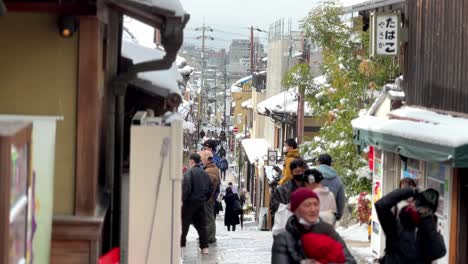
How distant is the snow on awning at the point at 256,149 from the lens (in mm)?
49275

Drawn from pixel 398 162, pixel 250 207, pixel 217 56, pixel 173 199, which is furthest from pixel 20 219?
pixel 217 56

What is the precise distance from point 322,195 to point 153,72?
298cm

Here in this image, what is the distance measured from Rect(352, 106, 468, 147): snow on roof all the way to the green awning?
45mm

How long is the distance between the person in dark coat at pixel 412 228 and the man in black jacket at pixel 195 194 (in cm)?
671

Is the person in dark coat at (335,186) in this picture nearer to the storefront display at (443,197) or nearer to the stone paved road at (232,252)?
the storefront display at (443,197)

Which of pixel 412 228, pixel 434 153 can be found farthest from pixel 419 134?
pixel 412 228

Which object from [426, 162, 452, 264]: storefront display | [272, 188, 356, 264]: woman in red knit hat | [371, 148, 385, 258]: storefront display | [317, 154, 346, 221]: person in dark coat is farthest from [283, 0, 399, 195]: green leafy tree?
[272, 188, 356, 264]: woman in red knit hat

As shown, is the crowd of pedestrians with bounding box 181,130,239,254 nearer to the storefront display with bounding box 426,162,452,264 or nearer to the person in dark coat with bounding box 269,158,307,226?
the storefront display with bounding box 426,162,452,264

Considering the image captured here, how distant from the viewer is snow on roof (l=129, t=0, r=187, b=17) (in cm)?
836

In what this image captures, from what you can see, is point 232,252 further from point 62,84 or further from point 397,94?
point 62,84

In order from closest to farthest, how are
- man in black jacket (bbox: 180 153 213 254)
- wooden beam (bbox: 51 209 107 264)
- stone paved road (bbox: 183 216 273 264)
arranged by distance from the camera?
wooden beam (bbox: 51 209 107 264), man in black jacket (bbox: 180 153 213 254), stone paved road (bbox: 183 216 273 264)

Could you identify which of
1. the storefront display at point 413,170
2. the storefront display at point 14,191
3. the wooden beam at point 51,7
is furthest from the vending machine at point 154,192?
the storefront display at point 413,170

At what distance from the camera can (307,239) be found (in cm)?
713

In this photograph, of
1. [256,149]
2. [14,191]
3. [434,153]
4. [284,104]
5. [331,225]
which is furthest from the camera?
[256,149]
